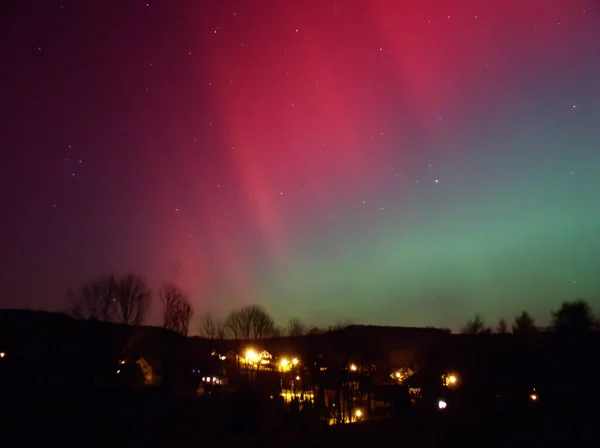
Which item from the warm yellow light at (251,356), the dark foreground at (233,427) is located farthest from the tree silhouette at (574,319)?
the warm yellow light at (251,356)

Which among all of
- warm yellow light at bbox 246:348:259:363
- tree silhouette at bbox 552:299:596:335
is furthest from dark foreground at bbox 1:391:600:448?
warm yellow light at bbox 246:348:259:363

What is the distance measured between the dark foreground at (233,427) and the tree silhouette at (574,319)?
38.5ft

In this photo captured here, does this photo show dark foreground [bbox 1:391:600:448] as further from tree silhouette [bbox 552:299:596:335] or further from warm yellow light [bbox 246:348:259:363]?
warm yellow light [bbox 246:348:259:363]

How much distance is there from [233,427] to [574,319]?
22.6 metres

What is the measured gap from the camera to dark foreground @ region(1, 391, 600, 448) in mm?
10656

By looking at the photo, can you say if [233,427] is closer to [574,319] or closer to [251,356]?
[574,319]

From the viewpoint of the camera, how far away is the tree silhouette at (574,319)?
2698cm

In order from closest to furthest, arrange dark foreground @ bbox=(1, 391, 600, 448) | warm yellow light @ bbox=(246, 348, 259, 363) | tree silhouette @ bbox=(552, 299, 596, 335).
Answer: dark foreground @ bbox=(1, 391, 600, 448) → tree silhouette @ bbox=(552, 299, 596, 335) → warm yellow light @ bbox=(246, 348, 259, 363)

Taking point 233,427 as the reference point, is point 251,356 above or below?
above

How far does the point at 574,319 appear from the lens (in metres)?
29.9

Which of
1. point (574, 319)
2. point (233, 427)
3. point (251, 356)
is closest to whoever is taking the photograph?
point (233, 427)

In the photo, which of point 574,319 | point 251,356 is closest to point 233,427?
point 574,319

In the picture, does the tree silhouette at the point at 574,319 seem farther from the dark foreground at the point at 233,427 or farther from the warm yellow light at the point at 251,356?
the warm yellow light at the point at 251,356

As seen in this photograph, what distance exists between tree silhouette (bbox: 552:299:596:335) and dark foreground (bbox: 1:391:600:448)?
11746 millimetres
